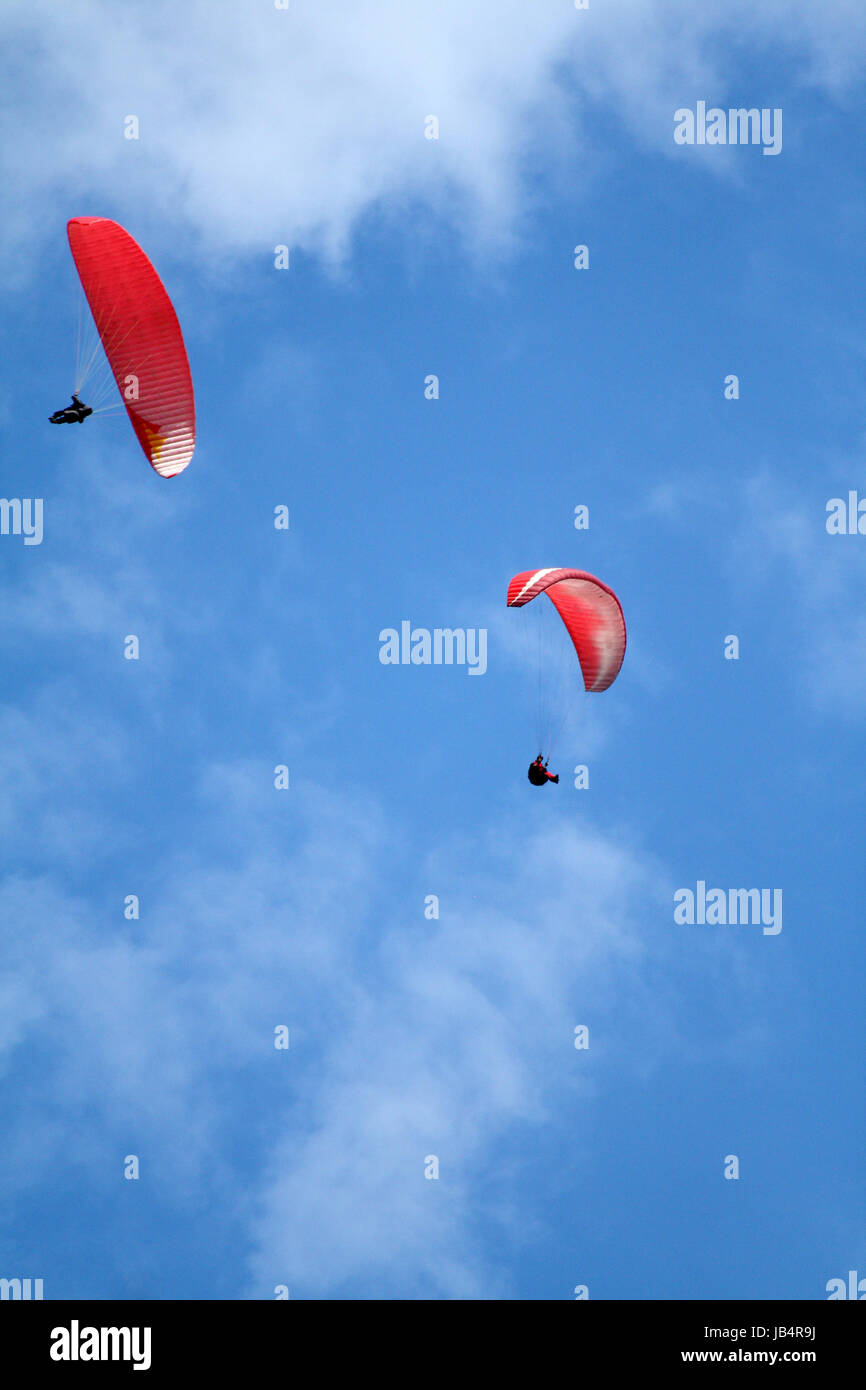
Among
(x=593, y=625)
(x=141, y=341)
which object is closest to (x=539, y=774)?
(x=593, y=625)

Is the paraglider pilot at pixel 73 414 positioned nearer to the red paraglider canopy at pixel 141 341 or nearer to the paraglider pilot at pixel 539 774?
the red paraglider canopy at pixel 141 341

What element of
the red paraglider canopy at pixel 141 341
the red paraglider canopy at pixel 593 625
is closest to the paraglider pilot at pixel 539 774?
the red paraglider canopy at pixel 593 625

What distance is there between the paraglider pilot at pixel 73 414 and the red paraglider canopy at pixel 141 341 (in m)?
0.98

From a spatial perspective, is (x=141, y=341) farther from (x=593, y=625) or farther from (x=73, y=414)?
(x=593, y=625)

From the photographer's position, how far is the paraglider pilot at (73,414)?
144 feet

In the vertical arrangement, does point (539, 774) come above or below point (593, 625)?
below

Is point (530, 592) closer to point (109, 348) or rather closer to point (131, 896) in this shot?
point (109, 348)

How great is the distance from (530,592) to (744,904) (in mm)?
22482

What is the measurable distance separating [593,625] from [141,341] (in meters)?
12.3

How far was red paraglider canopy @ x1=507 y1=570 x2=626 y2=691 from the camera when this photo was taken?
156 feet

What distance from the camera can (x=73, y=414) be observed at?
44406 millimetres
